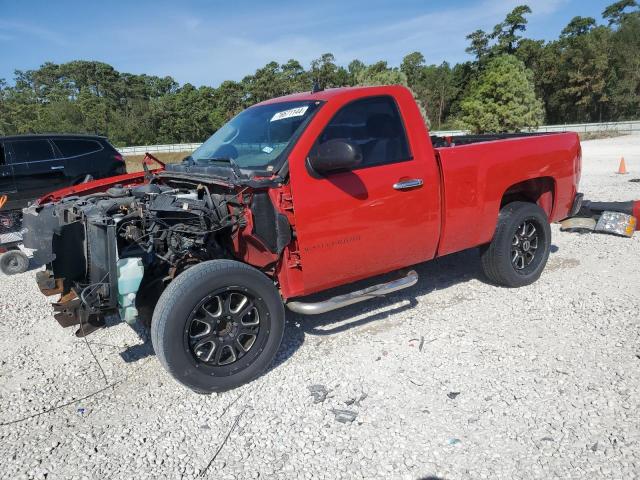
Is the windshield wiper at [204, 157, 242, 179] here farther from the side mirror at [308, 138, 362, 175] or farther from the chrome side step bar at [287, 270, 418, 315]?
the chrome side step bar at [287, 270, 418, 315]

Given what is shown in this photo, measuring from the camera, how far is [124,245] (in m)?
3.34

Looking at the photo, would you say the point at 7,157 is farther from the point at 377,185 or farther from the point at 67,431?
the point at 377,185

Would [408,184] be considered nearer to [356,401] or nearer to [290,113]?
[290,113]

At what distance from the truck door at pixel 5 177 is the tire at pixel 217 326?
627cm

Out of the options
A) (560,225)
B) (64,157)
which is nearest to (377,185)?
(560,225)

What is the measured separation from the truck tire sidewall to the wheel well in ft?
0.54

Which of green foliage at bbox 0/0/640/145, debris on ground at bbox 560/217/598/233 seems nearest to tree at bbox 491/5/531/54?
green foliage at bbox 0/0/640/145

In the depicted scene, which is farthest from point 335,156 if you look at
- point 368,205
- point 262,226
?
point 262,226

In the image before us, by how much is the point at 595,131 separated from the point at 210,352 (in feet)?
144

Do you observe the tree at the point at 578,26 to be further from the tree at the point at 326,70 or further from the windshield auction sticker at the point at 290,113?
the windshield auction sticker at the point at 290,113

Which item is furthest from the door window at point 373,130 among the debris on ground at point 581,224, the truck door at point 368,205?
the debris on ground at point 581,224

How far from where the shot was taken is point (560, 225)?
770 centimetres

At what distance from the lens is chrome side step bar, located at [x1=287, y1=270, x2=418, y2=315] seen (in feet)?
12.0

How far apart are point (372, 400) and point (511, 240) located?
2.55 metres
